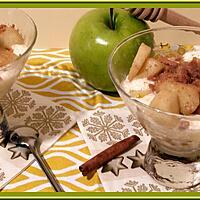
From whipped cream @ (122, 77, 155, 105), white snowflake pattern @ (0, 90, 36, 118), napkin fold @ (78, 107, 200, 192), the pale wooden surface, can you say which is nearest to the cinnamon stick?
napkin fold @ (78, 107, 200, 192)

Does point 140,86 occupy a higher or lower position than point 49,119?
higher

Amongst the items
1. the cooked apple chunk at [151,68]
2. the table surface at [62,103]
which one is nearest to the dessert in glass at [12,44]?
the table surface at [62,103]

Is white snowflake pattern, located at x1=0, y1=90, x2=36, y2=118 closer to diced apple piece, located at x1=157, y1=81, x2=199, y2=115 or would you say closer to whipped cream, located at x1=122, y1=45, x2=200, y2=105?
whipped cream, located at x1=122, y1=45, x2=200, y2=105

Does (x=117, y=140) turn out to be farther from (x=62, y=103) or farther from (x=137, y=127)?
(x=62, y=103)

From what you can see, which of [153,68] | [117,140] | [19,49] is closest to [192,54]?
[153,68]

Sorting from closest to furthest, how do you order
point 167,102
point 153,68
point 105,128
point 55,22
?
point 167,102 → point 153,68 → point 105,128 → point 55,22

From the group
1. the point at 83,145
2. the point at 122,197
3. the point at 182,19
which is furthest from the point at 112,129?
the point at 182,19
